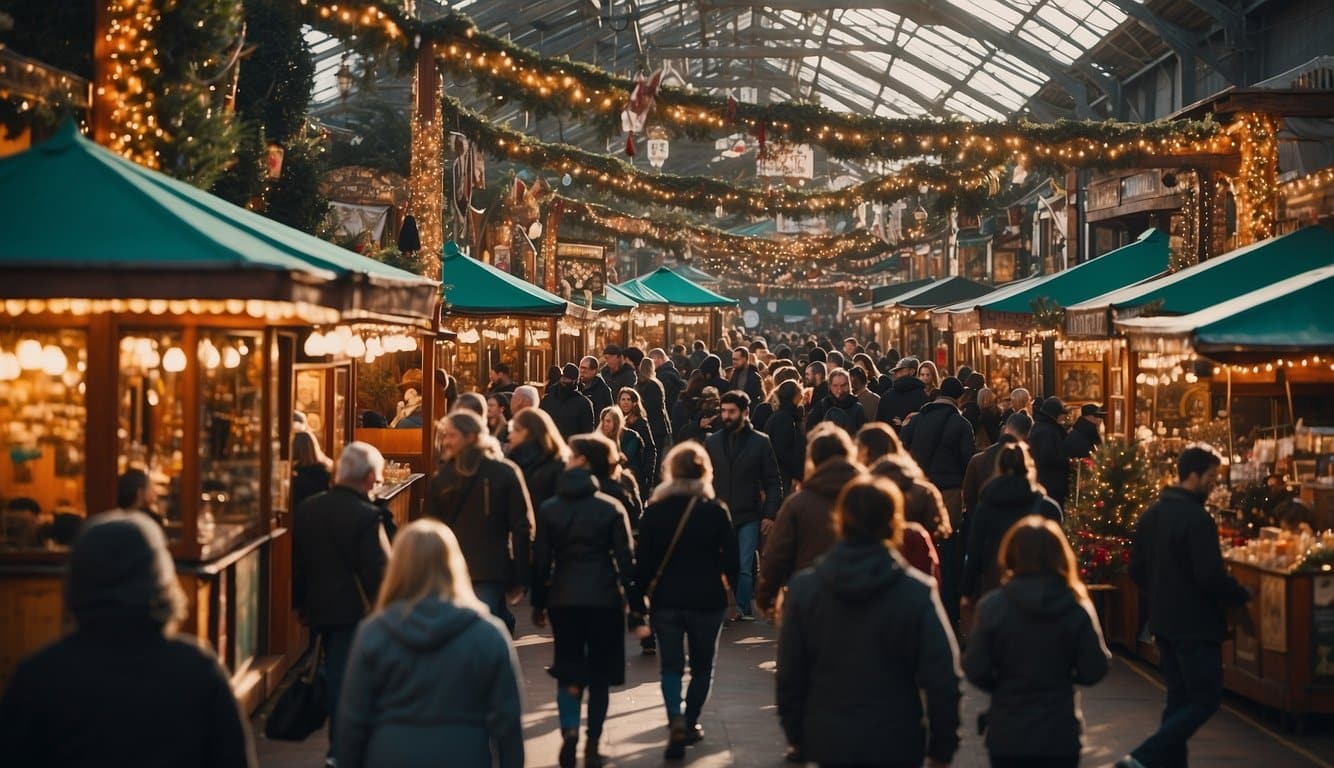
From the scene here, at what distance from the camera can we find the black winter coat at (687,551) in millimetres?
8008

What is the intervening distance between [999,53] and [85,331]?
28050 millimetres

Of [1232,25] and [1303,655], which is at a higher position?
[1232,25]

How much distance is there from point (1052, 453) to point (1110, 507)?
56.7 inches

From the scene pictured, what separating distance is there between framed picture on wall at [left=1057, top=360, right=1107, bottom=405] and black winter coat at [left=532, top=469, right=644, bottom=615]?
13457mm

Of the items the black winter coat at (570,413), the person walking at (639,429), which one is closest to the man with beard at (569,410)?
the black winter coat at (570,413)

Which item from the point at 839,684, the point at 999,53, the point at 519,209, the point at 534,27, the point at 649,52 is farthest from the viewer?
the point at 649,52

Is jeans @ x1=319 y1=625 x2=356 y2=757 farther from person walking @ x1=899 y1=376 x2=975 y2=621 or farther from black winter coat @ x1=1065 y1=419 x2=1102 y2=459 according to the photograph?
black winter coat @ x1=1065 y1=419 x2=1102 y2=459

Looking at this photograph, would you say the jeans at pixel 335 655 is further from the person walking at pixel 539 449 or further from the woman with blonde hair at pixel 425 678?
the woman with blonde hair at pixel 425 678

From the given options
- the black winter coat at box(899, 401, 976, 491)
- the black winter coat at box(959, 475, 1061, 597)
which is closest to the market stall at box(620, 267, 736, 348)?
the black winter coat at box(899, 401, 976, 491)

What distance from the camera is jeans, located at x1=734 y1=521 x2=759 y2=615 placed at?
11656 mm

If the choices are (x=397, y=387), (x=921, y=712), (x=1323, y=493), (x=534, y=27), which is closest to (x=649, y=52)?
(x=534, y=27)

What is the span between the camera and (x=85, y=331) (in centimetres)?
789

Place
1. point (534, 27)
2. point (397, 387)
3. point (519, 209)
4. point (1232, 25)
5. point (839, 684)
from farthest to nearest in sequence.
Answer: point (534, 27)
point (519, 209)
point (1232, 25)
point (397, 387)
point (839, 684)

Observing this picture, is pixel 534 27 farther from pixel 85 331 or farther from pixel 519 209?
pixel 85 331
